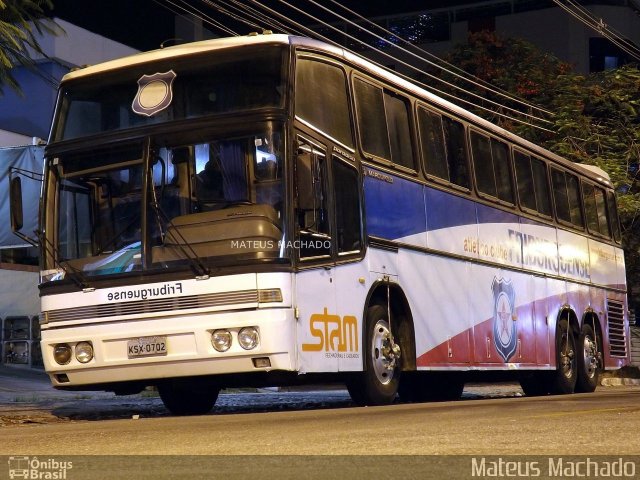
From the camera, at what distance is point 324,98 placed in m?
13.2

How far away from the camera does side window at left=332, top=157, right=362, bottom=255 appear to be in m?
13.0

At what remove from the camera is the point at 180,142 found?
12.5 metres

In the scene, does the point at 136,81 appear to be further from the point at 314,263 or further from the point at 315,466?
the point at 315,466

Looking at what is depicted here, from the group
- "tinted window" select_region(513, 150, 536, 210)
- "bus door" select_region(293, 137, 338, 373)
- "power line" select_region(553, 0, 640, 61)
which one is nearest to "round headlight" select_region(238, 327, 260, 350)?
"bus door" select_region(293, 137, 338, 373)

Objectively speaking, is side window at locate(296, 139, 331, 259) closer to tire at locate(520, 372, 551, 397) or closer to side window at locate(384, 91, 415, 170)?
side window at locate(384, 91, 415, 170)

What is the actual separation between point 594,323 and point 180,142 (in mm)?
12095

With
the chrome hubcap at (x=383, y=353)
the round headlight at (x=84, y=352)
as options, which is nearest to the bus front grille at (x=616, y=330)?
the chrome hubcap at (x=383, y=353)

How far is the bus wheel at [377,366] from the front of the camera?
13375 mm

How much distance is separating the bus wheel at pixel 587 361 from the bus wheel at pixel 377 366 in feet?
26.7

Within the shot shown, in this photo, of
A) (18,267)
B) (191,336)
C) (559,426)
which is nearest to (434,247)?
(191,336)

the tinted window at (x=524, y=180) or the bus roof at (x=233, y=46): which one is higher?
the bus roof at (x=233, y=46)

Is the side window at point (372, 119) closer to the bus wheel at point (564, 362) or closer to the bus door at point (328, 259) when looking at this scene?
the bus door at point (328, 259)

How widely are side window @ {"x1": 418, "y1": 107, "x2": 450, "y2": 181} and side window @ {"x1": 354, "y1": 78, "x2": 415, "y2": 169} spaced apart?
40 cm
